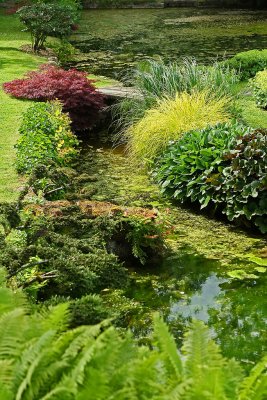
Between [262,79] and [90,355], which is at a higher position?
[90,355]

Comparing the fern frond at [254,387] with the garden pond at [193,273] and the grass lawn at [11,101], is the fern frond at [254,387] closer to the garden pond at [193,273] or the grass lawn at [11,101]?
the garden pond at [193,273]

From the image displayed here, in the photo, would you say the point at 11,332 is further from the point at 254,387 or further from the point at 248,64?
the point at 248,64

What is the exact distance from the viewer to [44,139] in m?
11.0

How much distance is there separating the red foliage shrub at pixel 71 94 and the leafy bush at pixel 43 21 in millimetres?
7248

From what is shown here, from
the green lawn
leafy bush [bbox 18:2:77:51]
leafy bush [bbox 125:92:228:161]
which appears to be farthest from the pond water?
leafy bush [bbox 125:92:228:161]

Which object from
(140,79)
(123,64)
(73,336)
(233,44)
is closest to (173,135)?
(140,79)

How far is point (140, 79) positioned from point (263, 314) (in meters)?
7.33

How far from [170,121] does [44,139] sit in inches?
77.5

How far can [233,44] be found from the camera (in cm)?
2648

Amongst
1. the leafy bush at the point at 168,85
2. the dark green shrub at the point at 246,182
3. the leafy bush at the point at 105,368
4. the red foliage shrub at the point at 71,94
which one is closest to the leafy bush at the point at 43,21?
the red foliage shrub at the point at 71,94

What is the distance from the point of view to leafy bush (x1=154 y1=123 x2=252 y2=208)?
9531 millimetres

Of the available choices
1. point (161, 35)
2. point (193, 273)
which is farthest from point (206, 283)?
point (161, 35)

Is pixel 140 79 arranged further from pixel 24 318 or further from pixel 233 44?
pixel 233 44

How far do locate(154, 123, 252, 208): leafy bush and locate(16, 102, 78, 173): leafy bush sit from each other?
1.59 metres
